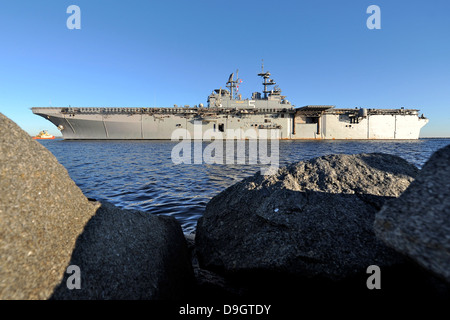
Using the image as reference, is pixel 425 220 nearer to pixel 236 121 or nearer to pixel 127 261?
pixel 127 261

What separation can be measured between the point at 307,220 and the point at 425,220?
1187 mm

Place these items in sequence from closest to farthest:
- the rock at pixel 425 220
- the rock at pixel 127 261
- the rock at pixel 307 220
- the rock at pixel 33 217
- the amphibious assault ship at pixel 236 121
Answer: the rock at pixel 425 220 < the rock at pixel 33 217 < the rock at pixel 127 261 < the rock at pixel 307 220 < the amphibious assault ship at pixel 236 121

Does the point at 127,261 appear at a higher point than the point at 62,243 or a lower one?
lower

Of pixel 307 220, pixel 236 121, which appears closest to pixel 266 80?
pixel 236 121

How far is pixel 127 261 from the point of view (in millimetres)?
2043

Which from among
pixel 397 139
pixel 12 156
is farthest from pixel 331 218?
pixel 397 139

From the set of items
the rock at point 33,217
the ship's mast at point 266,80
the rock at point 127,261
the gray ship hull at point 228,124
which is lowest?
the rock at point 127,261

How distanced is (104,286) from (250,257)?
149cm

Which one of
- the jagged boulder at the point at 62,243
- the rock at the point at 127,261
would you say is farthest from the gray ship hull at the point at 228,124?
the jagged boulder at the point at 62,243

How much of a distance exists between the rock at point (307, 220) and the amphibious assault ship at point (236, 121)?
42113 millimetres

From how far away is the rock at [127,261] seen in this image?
1756mm

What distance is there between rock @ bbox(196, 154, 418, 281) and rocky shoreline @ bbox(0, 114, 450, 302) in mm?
13

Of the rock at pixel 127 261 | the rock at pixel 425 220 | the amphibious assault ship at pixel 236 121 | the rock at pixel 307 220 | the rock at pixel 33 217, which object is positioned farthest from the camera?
the amphibious assault ship at pixel 236 121

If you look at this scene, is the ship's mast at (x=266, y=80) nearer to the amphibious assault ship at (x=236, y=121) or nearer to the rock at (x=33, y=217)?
the amphibious assault ship at (x=236, y=121)
